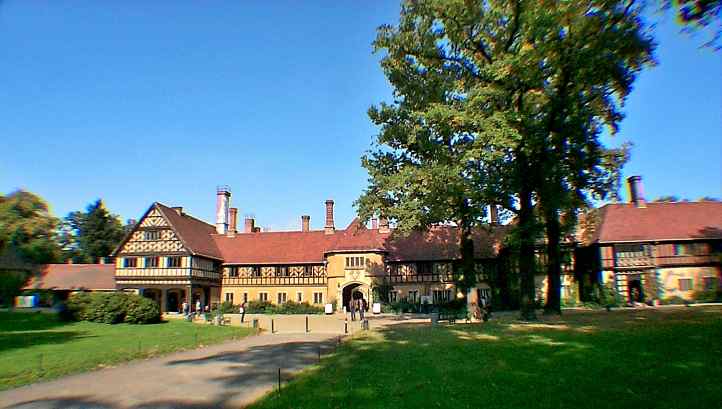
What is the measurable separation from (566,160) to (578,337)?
9.81 metres

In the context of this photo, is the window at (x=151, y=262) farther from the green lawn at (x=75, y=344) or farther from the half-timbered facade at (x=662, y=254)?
the half-timbered facade at (x=662, y=254)

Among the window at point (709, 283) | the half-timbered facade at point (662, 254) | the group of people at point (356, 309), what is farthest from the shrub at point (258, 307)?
the window at point (709, 283)

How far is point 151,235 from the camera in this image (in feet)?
151

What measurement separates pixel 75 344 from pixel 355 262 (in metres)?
26.5

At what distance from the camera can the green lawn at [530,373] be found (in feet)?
30.2

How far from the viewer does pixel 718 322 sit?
701 inches

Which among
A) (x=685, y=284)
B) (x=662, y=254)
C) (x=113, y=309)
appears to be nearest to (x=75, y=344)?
(x=113, y=309)

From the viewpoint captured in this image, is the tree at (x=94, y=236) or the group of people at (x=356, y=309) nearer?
the group of people at (x=356, y=309)

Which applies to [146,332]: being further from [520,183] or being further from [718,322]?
[718,322]

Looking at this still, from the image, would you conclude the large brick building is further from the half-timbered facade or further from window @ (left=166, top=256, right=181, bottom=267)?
the half-timbered facade

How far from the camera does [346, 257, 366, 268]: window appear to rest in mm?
44453

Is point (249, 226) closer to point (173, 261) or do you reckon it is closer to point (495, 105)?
point (173, 261)

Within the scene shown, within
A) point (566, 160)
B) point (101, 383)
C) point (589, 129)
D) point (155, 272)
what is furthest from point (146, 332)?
point (589, 129)

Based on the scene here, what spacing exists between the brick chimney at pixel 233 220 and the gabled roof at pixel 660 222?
36510 millimetres
